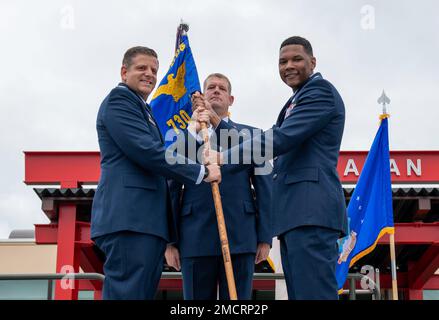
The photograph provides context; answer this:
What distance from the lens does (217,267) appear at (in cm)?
432

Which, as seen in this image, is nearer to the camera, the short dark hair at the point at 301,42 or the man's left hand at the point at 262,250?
the short dark hair at the point at 301,42

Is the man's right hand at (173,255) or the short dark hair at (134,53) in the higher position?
the short dark hair at (134,53)

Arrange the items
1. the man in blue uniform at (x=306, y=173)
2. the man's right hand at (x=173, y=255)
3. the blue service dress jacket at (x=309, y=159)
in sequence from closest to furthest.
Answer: the man in blue uniform at (x=306, y=173) < the blue service dress jacket at (x=309, y=159) < the man's right hand at (x=173, y=255)

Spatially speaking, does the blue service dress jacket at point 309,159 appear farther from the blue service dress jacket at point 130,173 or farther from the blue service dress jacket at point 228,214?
the blue service dress jacket at point 130,173

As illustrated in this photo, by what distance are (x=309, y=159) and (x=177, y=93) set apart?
6.23ft

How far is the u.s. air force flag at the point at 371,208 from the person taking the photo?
8.09 metres

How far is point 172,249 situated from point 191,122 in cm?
115

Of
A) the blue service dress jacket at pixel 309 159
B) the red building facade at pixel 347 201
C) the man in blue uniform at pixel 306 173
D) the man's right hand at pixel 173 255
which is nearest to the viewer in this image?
the man in blue uniform at pixel 306 173

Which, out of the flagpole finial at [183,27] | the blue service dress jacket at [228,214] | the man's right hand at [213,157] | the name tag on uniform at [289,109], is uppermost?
the flagpole finial at [183,27]

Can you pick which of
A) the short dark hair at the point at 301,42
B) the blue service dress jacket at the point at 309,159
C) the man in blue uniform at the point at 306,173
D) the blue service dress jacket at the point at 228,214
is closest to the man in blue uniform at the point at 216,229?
the blue service dress jacket at the point at 228,214

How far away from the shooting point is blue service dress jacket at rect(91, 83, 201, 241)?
3.82 m

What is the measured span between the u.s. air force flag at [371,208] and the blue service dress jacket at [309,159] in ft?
13.9

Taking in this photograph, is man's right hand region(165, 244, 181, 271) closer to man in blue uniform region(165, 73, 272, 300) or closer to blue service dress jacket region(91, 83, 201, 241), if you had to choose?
man in blue uniform region(165, 73, 272, 300)
